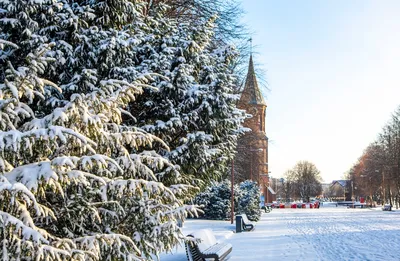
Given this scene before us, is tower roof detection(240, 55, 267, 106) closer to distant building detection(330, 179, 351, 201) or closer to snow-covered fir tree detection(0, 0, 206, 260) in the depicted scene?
snow-covered fir tree detection(0, 0, 206, 260)

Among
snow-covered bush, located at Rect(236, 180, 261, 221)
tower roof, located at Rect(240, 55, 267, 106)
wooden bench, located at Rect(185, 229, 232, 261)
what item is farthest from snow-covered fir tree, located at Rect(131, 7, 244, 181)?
snow-covered bush, located at Rect(236, 180, 261, 221)

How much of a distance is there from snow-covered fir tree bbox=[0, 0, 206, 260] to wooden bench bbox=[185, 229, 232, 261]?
3.24ft

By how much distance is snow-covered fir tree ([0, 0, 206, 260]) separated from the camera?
3969 millimetres

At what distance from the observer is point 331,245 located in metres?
14.2

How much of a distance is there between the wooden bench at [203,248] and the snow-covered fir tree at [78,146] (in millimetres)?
986

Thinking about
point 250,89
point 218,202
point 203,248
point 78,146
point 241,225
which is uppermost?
point 250,89

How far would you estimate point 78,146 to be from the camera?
455cm

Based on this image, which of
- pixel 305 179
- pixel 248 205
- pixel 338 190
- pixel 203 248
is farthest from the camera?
pixel 338 190

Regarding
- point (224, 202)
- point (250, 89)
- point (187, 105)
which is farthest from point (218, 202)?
point (187, 105)

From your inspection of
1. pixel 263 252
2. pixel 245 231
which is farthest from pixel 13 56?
pixel 245 231

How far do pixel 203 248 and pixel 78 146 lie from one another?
5187mm

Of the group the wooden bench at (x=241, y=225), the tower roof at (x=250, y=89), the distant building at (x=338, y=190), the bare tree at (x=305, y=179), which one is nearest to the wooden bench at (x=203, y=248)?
the wooden bench at (x=241, y=225)

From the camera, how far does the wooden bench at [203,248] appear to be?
27.0ft

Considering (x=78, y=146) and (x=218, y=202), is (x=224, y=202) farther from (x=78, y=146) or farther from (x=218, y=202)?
(x=78, y=146)
